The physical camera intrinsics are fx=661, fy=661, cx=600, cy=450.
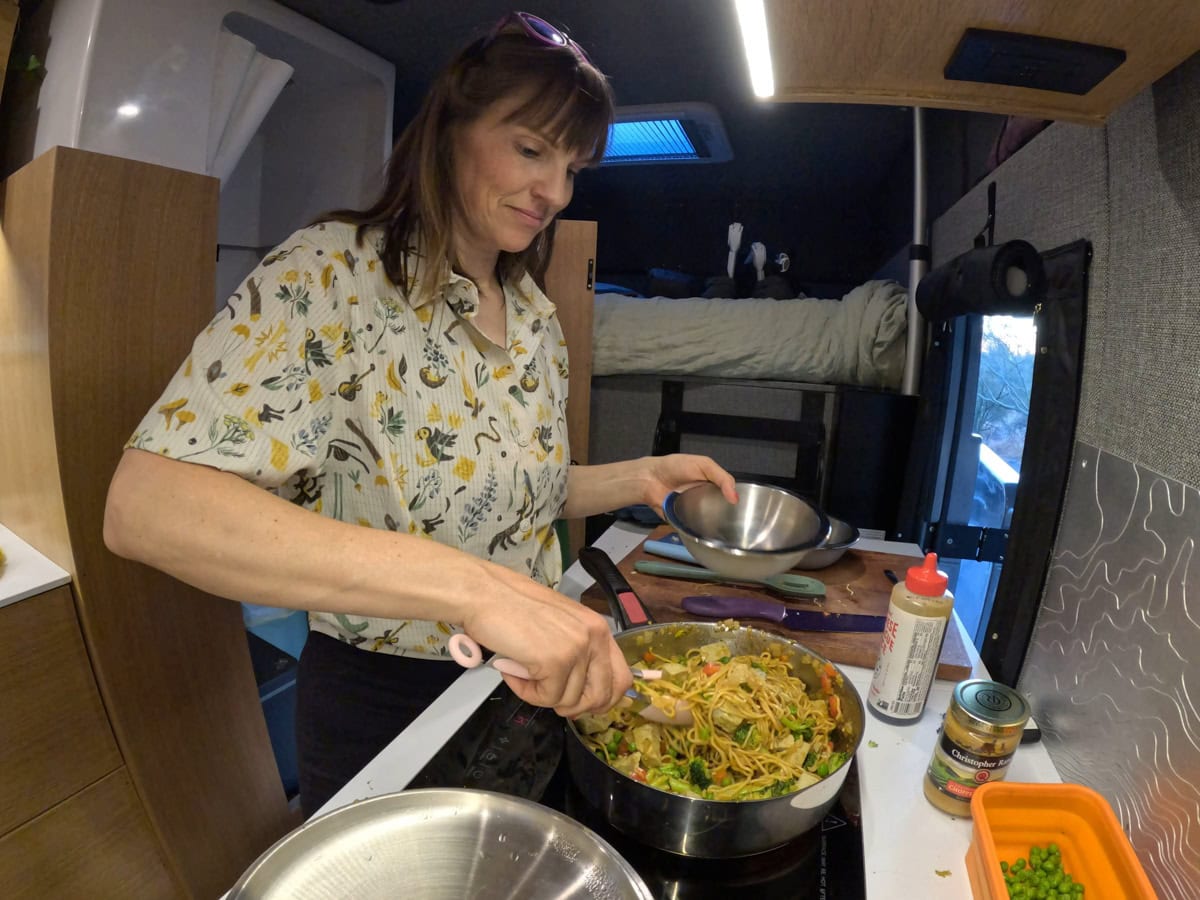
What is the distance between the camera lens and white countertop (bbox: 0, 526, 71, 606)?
1150mm

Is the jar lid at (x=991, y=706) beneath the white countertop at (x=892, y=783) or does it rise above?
above

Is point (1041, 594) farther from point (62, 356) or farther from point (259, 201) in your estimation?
point (259, 201)

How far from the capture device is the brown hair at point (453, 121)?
92 cm

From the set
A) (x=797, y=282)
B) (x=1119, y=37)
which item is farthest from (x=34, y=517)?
(x=797, y=282)

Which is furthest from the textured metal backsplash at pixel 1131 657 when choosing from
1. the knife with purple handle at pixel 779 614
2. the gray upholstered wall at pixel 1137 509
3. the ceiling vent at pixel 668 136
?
the ceiling vent at pixel 668 136

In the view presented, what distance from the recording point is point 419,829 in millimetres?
578

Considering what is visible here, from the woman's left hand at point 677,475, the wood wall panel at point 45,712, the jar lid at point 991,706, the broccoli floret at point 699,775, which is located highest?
the woman's left hand at point 677,475

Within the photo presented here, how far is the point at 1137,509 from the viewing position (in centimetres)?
75

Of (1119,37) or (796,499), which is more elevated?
(1119,37)

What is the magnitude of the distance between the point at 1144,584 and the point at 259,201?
2.82 m

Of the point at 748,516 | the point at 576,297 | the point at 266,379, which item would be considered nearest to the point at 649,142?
the point at 576,297

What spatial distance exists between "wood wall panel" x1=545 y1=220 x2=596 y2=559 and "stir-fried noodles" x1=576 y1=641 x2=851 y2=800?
132 centimetres

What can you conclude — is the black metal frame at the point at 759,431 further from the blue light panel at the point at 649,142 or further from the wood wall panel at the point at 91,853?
the wood wall panel at the point at 91,853

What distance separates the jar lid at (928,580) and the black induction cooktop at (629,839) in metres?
0.24
